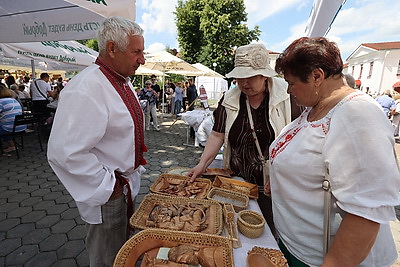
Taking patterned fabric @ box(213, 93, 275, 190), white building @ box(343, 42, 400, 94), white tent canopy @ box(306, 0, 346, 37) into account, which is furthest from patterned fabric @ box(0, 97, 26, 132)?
white building @ box(343, 42, 400, 94)

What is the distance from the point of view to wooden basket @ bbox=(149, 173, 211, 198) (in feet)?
5.29

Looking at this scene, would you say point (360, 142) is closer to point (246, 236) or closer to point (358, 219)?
point (358, 219)

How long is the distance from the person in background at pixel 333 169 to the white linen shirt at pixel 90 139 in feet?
3.25

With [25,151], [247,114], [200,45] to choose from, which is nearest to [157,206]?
[247,114]

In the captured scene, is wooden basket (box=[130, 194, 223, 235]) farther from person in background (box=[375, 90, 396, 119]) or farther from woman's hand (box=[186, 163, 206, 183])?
person in background (box=[375, 90, 396, 119])

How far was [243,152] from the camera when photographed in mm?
1867

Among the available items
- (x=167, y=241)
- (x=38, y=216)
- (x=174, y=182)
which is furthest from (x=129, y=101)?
(x=38, y=216)

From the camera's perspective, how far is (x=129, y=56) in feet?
4.70

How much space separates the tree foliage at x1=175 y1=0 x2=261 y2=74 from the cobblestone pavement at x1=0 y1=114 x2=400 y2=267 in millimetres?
22929

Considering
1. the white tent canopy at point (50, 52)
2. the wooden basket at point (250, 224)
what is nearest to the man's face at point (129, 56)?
the wooden basket at point (250, 224)

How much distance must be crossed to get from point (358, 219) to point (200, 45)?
28.9 metres

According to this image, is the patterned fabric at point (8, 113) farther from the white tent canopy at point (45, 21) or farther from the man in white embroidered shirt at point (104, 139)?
the man in white embroidered shirt at point (104, 139)

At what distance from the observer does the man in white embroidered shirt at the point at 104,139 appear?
1.24 metres

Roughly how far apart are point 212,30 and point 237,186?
86.3 ft
